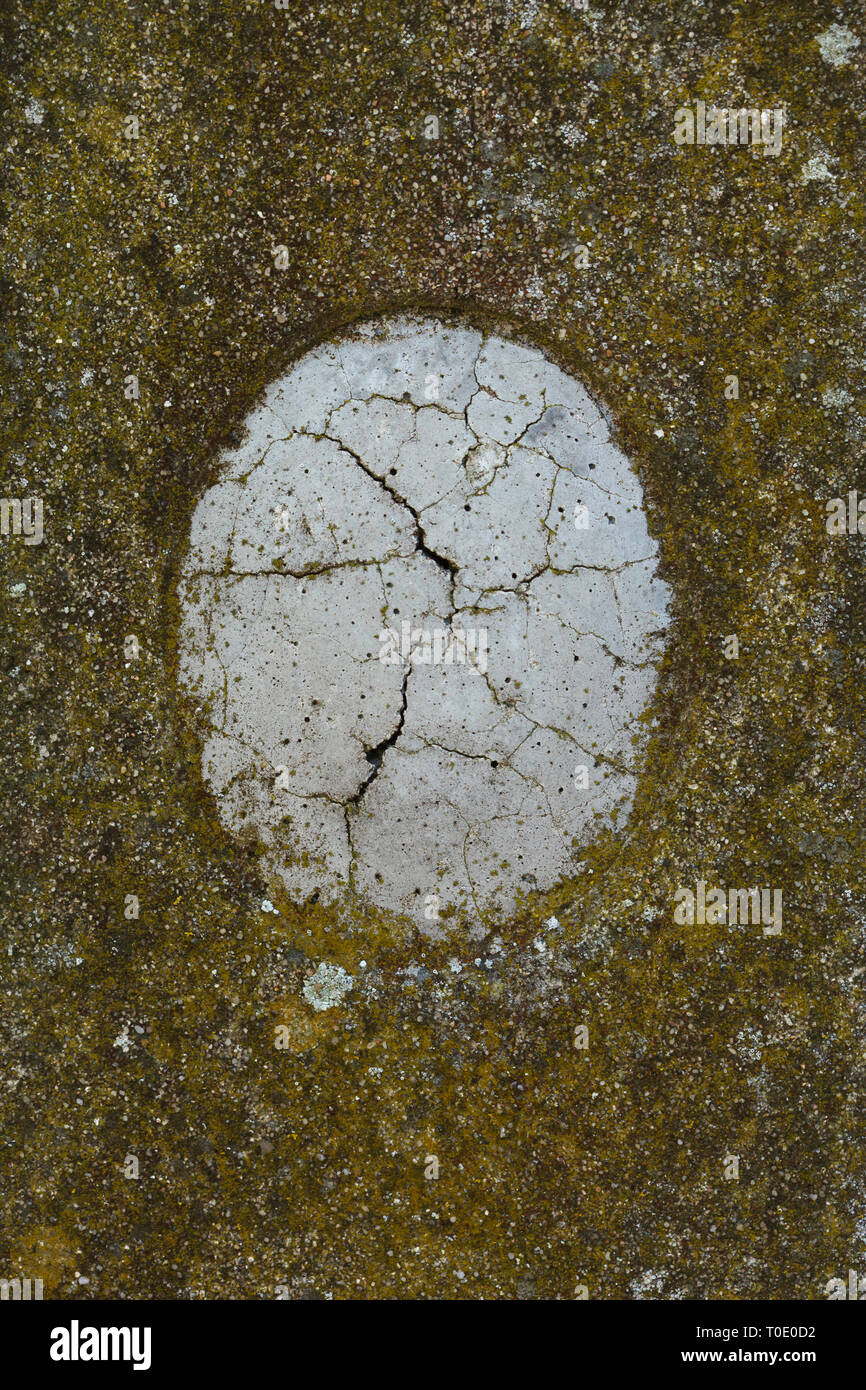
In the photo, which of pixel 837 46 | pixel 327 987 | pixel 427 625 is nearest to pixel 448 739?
pixel 427 625

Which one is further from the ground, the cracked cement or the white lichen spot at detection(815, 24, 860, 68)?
the white lichen spot at detection(815, 24, 860, 68)

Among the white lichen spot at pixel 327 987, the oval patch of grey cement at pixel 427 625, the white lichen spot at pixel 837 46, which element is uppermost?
the white lichen spot at pixel 837 46

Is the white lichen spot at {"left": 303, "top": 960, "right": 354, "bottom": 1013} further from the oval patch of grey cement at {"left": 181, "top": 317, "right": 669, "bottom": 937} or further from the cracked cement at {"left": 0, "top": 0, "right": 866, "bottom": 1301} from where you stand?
the oval patch of grey cement at {"left": 181, "top": 317, "right": 669, "bottom": 937}

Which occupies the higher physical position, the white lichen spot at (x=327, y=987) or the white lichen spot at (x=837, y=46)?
the white lichen spot at (x=837, y=46)

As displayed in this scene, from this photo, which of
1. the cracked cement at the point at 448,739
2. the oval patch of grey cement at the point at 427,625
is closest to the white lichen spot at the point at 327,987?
the cracked cement at the point at 448,739

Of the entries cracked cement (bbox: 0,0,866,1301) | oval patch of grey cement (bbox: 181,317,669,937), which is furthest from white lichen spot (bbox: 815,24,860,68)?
oval patch of grey cement (bbox: 181,317,669,937)

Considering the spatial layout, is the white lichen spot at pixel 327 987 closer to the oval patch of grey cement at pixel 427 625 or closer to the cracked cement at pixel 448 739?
the cracked cement at pixel 448 739

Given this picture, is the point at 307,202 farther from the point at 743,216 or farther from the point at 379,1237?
the point at 379,1237
